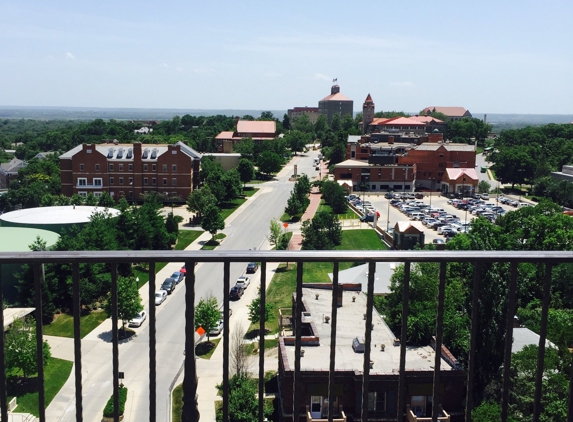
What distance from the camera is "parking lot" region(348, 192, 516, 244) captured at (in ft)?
89.3

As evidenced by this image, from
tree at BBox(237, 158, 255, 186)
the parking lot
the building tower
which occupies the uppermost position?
the building tower

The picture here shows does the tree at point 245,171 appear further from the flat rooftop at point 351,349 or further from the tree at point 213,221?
the flat rooftop at point 351,349

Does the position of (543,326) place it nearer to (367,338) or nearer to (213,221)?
(367,338)

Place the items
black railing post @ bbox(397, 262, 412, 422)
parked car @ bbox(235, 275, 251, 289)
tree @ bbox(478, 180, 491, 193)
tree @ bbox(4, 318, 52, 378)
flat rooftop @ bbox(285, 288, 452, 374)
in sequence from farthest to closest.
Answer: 1. tree @ bbox(478, 180, 491, 193)
2. parked car @ bbox(235, 275, 251, 289)
3. tree @ bbox(4, 318, 52, 378)
4. flat rooftop @ bbox(285, 288, 452, 374)
5. black railing post @ bbox(397, 262, 412, 422)

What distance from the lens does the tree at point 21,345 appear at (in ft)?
14.6

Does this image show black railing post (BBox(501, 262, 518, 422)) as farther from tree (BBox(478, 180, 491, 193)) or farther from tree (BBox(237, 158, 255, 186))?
tree (BBox(478, 180, 491, 193))

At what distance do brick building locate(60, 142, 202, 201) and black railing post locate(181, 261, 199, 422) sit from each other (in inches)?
1224

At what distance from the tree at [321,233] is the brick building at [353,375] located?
12556 mm

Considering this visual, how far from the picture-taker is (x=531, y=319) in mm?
10914

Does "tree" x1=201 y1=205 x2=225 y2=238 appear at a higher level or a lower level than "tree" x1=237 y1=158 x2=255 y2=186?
lower

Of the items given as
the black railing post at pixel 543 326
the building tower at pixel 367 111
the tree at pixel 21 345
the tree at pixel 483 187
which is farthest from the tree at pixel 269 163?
the black railing post at pixel 543 326

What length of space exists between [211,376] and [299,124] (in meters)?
74.5

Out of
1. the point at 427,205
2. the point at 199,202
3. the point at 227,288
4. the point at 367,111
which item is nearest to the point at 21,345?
the point at 227,288

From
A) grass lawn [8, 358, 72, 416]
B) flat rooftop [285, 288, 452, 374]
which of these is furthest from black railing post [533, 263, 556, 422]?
grass lawn [8, 358, 72, 416]
